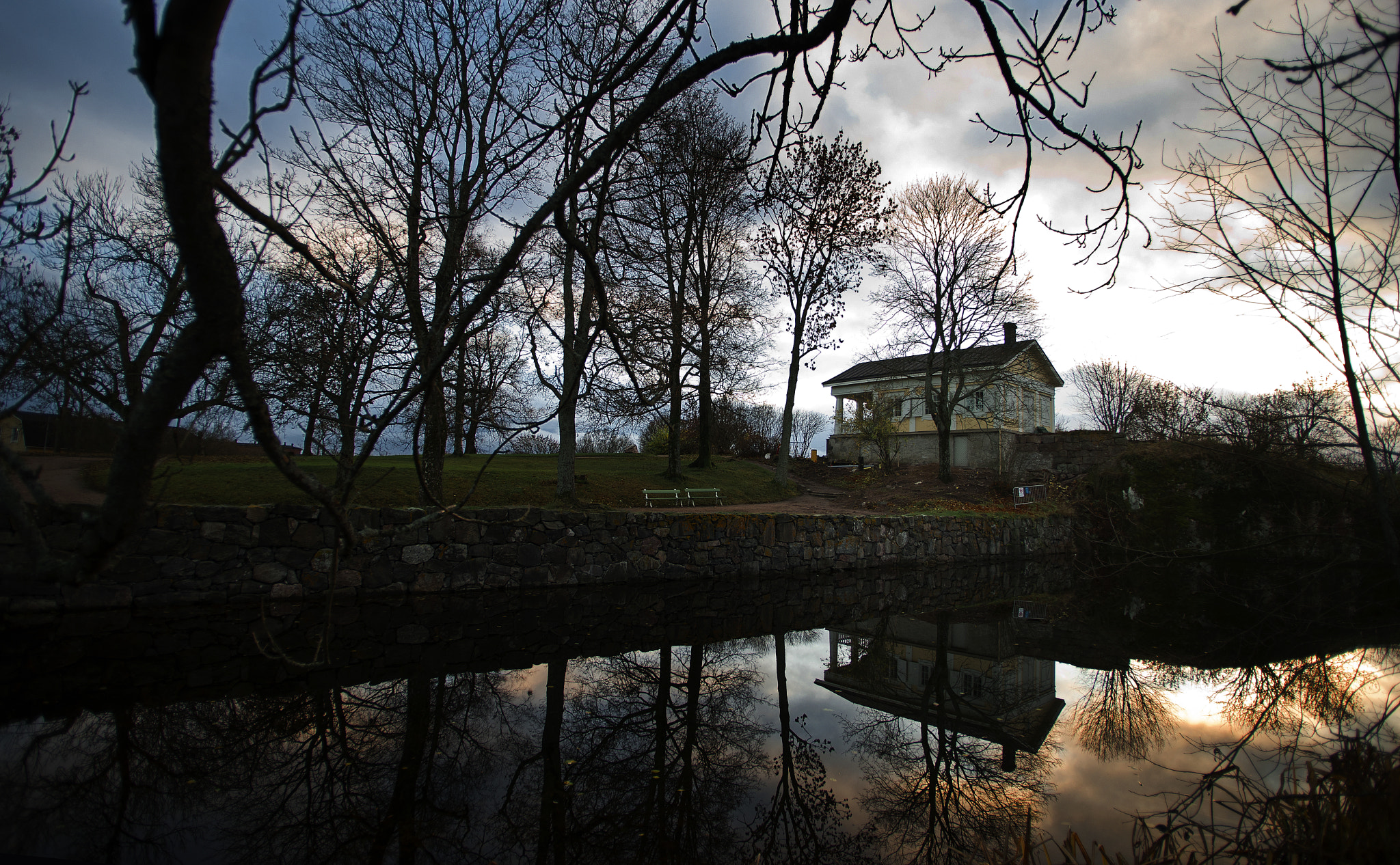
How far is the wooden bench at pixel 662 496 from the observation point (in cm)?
1694

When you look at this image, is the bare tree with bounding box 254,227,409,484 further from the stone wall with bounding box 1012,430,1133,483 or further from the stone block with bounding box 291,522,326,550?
the stone wall with bounding box 1012,430,1133,483

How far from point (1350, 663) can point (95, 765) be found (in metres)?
11.0

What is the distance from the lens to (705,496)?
739 inches

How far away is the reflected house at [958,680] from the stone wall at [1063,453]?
1763 centimetres

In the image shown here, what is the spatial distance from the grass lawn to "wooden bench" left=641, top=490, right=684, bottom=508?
0.28 metres

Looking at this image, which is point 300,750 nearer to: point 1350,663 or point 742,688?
point 742,688

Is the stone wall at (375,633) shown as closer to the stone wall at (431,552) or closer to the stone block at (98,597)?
the stone block at (98,597)

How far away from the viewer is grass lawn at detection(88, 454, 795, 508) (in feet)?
40.9

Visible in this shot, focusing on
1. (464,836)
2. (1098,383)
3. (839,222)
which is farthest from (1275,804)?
(1098,383)

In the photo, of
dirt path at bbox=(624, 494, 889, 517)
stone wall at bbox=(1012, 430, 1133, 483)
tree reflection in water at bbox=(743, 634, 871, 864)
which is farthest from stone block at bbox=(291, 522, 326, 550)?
stone wall at bbox=(1012, 430, 1133, 483)

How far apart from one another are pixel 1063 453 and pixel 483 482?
70.3 ft

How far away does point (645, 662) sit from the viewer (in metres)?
6.91

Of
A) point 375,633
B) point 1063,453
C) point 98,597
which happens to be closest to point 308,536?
point 98,597

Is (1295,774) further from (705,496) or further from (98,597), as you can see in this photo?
(705,496)
